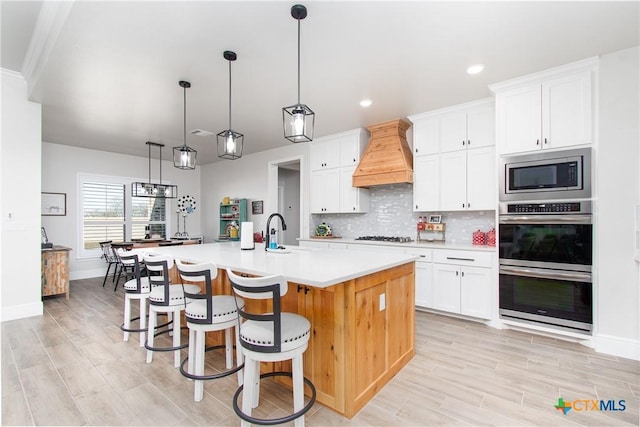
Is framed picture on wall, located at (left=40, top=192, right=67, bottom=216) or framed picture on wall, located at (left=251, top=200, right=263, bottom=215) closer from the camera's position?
framed picture on wall, located at (left=40, top=192, right=67, bottom=216)

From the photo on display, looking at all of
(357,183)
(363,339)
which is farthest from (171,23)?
(357,183)

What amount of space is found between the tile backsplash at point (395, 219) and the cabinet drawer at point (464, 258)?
2.09 ft

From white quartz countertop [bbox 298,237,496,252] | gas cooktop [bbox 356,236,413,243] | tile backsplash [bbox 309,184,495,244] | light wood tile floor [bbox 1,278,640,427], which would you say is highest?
tile backsplash [bbox 309,184,495,244]

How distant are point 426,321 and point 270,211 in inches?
151

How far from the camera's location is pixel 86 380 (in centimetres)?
230

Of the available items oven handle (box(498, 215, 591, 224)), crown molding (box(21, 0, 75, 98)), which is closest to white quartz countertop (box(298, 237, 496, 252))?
oven handle (box(498, 215, 591, 224))

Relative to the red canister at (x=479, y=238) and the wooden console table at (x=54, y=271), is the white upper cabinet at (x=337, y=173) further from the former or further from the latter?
the wooden console table at (x=54, y=271)

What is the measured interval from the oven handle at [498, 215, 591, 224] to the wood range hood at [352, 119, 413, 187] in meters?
1.38

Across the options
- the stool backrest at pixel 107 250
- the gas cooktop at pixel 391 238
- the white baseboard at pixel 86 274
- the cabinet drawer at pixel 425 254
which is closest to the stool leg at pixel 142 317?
the cabinet drawer at pixel 425 254

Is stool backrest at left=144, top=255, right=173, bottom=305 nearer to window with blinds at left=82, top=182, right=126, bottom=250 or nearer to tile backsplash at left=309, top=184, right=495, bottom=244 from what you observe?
tile backsplash at left=309, top=184, right=495, bottom=244

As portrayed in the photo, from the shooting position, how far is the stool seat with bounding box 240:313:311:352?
1.65m

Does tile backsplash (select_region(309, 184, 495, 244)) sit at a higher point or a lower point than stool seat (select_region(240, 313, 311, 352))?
higher

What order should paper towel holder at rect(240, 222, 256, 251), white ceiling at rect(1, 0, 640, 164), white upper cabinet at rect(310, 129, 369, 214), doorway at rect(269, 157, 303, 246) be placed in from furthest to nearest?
doorway at rect(269, 157, 303, 246) → white upper cabinet at rect(310, 129, 369, 214) → paper towel holder at rect(240, 222, 256, 251) → white ceiling at rect(1, 0, 640, 164)

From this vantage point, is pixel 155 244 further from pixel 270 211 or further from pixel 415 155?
pixel 415 155
